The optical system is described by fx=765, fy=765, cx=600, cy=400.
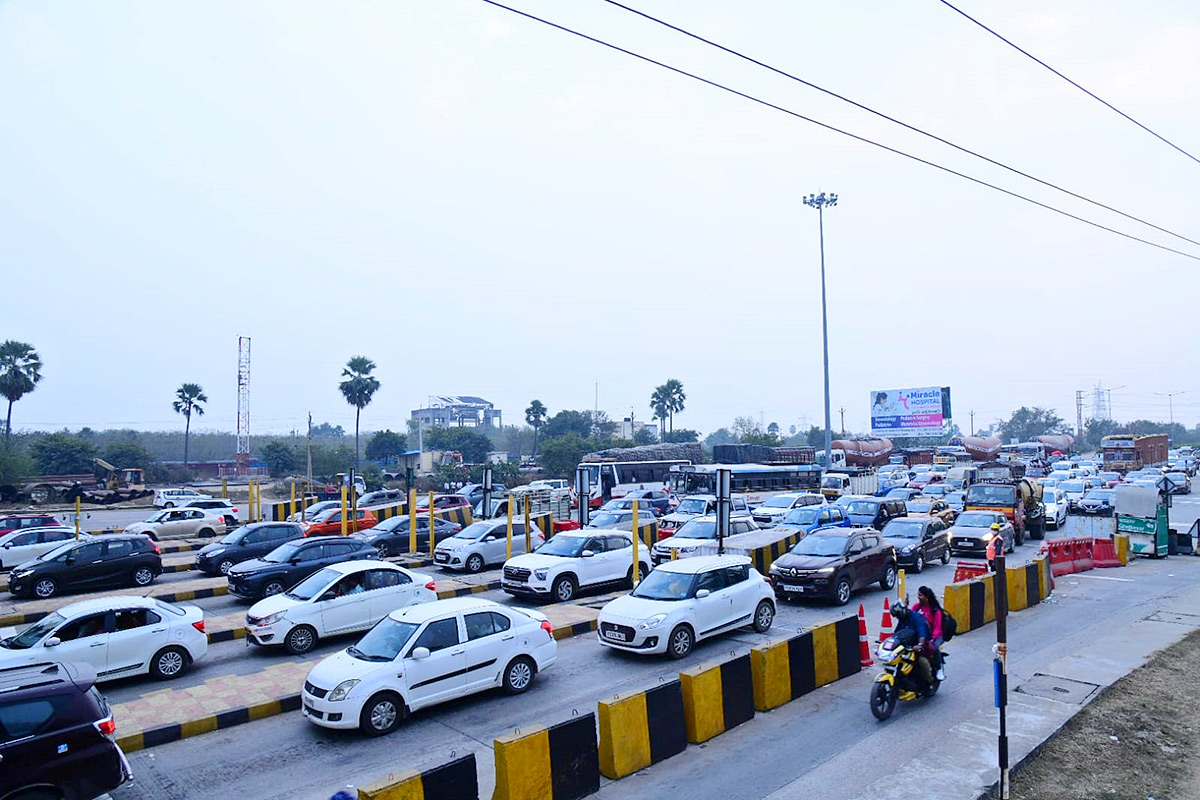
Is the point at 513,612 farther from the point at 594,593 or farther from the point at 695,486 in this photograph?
the point at 695,486

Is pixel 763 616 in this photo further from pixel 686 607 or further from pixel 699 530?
pixel 699 530

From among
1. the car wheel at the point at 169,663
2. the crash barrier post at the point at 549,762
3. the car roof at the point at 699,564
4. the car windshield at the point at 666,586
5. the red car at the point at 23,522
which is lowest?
the car wheel at the point at 169,663

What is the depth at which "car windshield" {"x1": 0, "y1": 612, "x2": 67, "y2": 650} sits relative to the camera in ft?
36.8

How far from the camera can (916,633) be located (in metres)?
9.75

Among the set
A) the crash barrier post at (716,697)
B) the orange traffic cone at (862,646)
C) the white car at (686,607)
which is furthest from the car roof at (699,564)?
the crash barrier post at (716,697)

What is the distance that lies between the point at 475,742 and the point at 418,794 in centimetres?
319

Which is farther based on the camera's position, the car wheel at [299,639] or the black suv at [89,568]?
the black suv at [89,568]

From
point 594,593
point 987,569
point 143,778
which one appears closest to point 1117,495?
point 987,569

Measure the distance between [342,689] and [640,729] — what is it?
3770mm

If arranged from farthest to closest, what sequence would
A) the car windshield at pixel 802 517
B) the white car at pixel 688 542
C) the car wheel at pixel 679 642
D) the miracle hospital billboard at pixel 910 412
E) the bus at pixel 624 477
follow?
the miracle hospital billboard at pixel 910 412
the bus at pixel 624 477
the car windshield at pixel 802 517
the white car at pixel 688 542
the car wheel at pixel 679 642

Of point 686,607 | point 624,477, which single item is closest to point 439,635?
point 686,607

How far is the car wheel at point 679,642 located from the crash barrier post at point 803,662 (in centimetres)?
224

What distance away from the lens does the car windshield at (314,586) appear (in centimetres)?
1389

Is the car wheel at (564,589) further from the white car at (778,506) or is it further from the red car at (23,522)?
the red car at (23,522)
